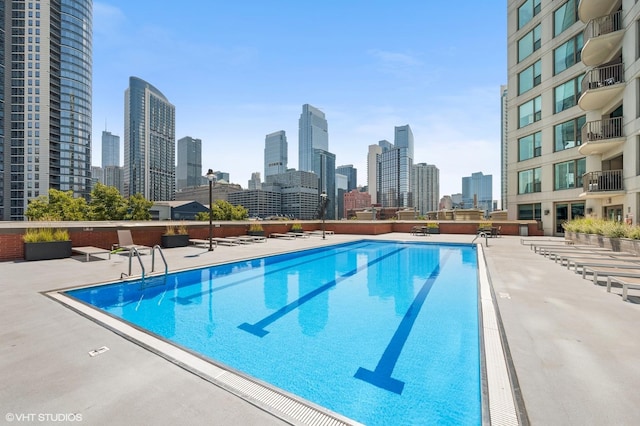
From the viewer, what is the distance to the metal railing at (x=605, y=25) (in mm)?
14602

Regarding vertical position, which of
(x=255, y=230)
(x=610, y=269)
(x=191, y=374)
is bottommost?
(x=191, y=374)

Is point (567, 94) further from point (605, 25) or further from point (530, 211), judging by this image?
point (530, 211)

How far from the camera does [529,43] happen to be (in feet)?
78.8

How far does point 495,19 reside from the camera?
2634cm

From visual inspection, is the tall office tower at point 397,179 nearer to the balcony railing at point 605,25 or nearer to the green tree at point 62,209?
the green tree at point 62,209

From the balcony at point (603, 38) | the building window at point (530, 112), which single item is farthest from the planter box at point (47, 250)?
the building window at point (530, 112)

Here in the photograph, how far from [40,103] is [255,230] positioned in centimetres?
11528

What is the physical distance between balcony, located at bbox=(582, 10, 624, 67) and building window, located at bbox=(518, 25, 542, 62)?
7936 millimetres

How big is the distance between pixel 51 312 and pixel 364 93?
24.1 m

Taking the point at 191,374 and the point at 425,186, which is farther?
the point at 425,186

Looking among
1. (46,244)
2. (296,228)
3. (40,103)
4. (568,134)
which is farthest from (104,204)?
(40,103)

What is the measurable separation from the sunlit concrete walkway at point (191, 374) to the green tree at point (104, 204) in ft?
141

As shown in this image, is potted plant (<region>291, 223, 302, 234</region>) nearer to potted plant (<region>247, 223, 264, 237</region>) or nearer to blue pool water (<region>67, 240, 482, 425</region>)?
potted plant (<region>247, 223, 264, 237</region>)

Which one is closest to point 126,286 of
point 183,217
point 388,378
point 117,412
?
point 117,412
